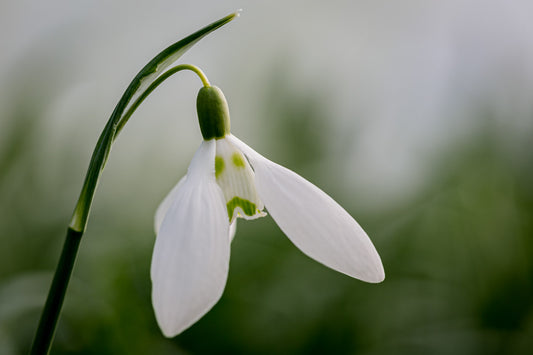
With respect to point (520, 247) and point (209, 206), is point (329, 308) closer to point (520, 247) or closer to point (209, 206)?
point (520, 247)

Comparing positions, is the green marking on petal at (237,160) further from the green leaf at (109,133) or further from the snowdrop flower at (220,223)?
the green leaf at (109,133)

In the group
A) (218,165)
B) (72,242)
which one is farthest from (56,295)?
(218,165)

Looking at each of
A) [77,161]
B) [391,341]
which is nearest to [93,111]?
[77,161]

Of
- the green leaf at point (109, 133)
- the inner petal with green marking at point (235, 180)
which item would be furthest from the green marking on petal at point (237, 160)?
the green leaf at point (109, 133)

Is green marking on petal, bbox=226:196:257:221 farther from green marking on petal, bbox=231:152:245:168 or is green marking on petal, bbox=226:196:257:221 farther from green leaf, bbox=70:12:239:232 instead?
green leaf, bbox=70:12:239:232

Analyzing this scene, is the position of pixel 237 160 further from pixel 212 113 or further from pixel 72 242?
pixel 72 242

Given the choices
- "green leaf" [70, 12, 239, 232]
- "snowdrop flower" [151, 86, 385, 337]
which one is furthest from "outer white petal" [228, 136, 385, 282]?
"green leaf" [70, 12, 239, 232]
